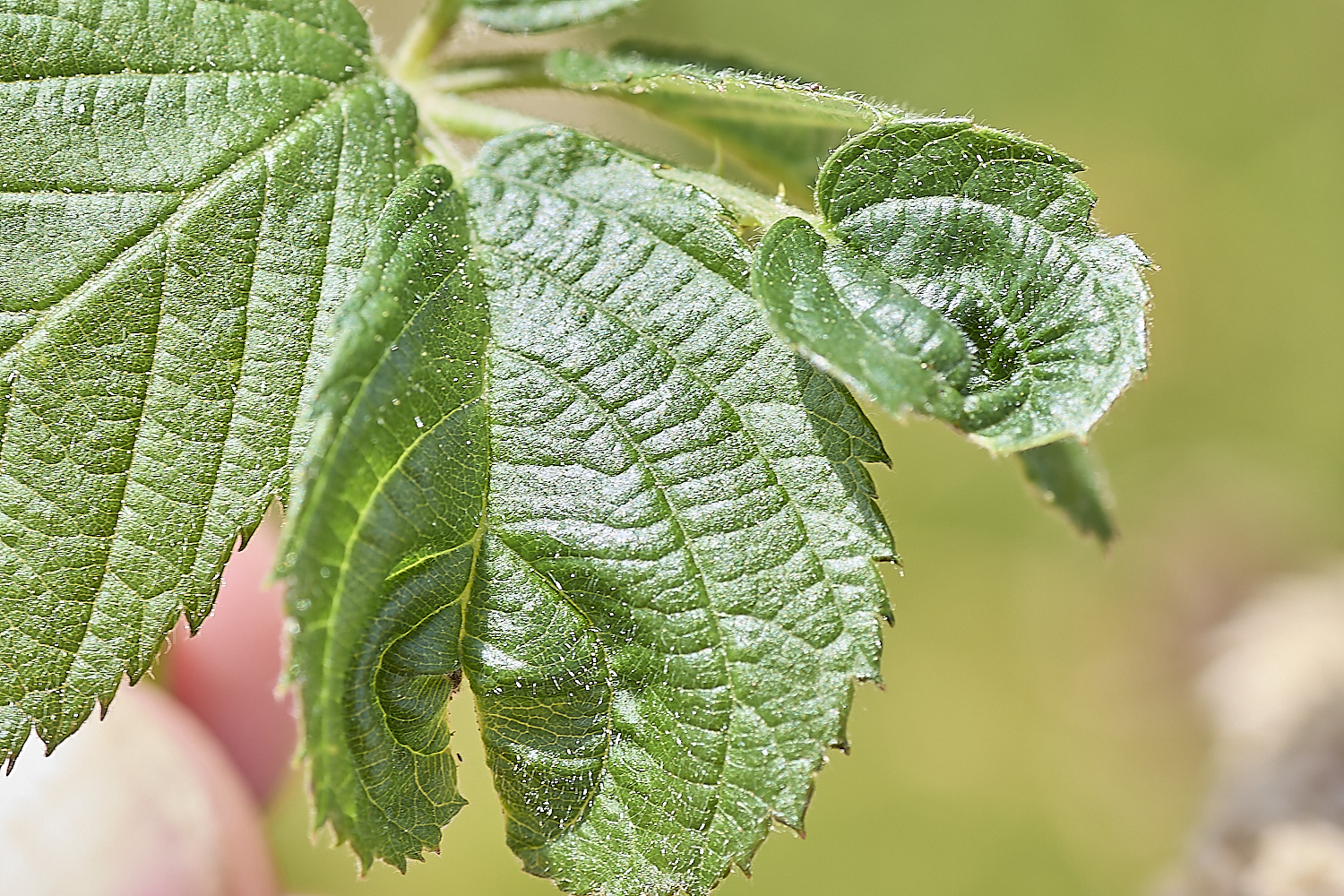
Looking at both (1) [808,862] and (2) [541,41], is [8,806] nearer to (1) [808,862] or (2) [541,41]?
(1) [808,862]

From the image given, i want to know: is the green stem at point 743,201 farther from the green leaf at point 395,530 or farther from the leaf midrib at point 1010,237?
the green leaf at point 395,530

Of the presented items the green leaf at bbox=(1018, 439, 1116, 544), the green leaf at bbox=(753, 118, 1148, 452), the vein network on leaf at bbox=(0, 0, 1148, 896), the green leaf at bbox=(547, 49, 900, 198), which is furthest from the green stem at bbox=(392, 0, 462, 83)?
the green leaf at bbox=(1018, 439, 1116, 544)

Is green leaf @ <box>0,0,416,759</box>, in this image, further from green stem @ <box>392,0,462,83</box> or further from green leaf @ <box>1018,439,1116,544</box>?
green leaf @ <box>1018,439,1116,544</box>

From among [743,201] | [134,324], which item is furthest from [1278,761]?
[134,324]

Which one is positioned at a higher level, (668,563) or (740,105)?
(740,105)

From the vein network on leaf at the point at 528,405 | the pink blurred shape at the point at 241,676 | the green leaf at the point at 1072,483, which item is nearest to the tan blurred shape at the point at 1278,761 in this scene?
the green leaf at the point at 1072,483

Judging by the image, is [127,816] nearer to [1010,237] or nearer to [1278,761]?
[1010,237]
